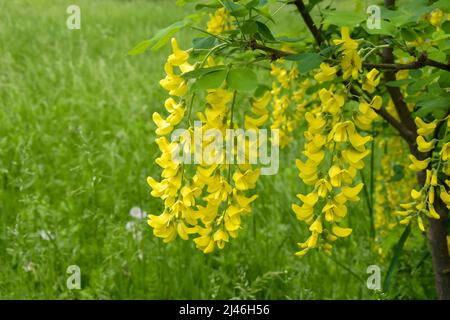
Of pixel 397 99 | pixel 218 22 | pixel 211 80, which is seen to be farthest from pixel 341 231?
pixel 218 22

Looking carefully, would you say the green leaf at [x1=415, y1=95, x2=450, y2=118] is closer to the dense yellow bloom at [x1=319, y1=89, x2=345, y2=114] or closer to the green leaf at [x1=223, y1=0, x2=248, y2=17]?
the dense yellow bloom at [x1=319, y1=89, x2=345, y2=114]

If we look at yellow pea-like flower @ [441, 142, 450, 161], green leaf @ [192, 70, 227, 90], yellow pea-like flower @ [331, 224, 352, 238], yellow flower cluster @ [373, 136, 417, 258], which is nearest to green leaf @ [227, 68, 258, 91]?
green leaf @ [192, 70, 227, 90]

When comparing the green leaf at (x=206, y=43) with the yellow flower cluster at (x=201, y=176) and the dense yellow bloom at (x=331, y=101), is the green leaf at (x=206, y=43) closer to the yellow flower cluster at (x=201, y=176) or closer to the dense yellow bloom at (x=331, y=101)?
the yellow flower cluster at (x=201, y=176)

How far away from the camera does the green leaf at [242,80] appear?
1140mm

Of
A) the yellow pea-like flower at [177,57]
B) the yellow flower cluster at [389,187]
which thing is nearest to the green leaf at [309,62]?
the yellow pea-like flower at [177,57]

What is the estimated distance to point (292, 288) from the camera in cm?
241

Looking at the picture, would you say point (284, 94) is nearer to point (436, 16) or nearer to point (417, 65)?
point (436, 16)

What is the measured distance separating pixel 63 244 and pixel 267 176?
126 centimetres

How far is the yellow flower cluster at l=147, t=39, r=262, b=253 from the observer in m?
1.22

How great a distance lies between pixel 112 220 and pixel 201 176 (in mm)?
1727

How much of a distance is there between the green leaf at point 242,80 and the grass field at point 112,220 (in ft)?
3.50

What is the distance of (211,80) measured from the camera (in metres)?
1.14
